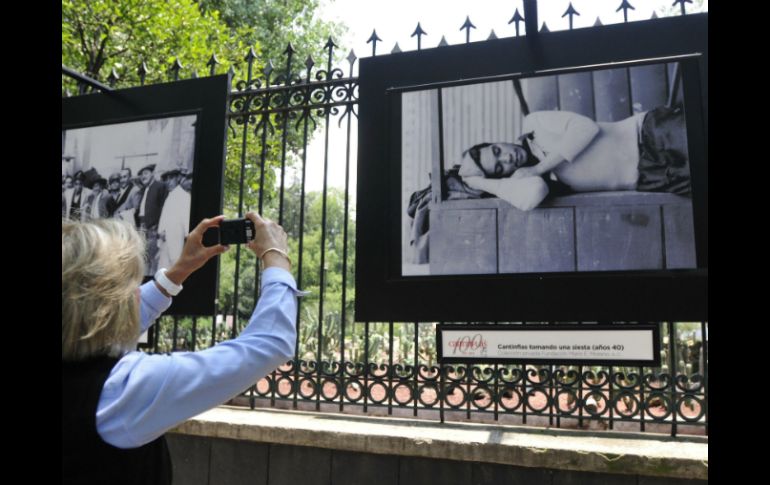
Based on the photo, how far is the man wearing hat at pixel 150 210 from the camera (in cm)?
456

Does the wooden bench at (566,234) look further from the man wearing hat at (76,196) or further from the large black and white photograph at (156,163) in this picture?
the man wearing hat at (76,196)

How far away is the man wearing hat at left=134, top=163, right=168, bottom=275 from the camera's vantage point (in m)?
4.56

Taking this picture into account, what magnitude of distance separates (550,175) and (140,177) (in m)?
3.25

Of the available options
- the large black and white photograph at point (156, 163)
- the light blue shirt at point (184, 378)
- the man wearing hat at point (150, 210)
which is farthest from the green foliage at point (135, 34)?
the light blue shirt at point (184, 378)

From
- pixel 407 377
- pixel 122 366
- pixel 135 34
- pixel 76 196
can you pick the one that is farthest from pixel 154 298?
pixel 135 34

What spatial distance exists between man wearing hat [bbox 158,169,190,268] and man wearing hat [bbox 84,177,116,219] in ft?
1.86

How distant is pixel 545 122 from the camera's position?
3.60m

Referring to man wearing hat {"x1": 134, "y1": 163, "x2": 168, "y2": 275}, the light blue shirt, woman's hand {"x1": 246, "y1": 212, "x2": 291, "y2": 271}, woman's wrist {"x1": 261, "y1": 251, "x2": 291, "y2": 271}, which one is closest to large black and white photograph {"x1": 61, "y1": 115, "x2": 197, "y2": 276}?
man wearing hat {"x1": 134, "y1": 163, "x2": 168, "y2": 275}

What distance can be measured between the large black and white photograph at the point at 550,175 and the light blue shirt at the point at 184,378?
2259mm

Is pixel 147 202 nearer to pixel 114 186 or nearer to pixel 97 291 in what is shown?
pixel 114 186

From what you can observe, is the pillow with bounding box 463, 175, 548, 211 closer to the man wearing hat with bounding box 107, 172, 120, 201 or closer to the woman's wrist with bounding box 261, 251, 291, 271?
the woman's wrist with bounding box 261, 251, 291, 271

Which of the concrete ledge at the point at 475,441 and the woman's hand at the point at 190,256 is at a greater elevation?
the woman's hand at the point at 190,256
